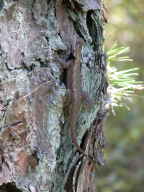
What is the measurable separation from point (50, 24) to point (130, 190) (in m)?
5.08

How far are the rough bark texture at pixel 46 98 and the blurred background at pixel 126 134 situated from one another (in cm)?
375

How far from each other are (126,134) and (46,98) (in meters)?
5.18

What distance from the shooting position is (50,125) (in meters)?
1.84

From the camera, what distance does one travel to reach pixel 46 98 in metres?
1.84

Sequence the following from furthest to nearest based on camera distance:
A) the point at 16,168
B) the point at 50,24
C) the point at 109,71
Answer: the point at 109,71 < the point at 50,24 < the point at 16,168

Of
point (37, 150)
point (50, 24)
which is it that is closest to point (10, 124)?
point (37, 150)

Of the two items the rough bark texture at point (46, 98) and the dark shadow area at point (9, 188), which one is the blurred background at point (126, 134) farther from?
the dark shadow area at point (9, 188)

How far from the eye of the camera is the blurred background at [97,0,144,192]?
6.18 metres

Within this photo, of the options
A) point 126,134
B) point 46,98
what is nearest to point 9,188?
point 46,98

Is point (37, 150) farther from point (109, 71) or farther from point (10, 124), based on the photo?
point (109, 71)

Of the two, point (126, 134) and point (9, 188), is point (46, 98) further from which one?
point (126, 134)

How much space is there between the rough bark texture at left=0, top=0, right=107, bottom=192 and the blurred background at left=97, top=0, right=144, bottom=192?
3.75 metres

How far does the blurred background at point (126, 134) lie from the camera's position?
6.18m

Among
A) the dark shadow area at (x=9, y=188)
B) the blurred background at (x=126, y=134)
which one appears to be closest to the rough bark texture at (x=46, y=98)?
the dark shadow area at (x=9, y=188)
